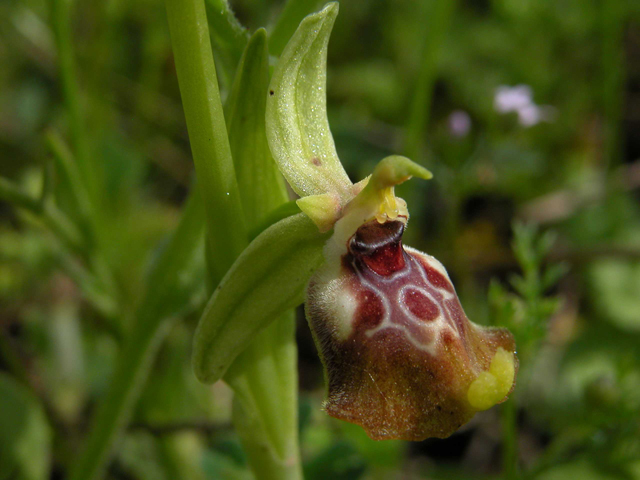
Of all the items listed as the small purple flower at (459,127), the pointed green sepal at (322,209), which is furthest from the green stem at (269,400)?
the small purple flower at (459,127)

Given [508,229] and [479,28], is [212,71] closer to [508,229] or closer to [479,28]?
[508,229]

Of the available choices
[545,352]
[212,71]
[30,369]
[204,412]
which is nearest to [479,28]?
[545,352]

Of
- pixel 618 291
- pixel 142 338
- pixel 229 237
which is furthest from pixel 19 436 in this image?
pixel 618 291

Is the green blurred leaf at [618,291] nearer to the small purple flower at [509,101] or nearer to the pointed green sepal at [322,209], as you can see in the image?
the small purple flower at [509,101]

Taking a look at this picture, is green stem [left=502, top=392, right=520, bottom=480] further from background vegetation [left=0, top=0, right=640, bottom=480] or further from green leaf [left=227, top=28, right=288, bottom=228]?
green leaf [left=227, top=28, right=288, bottom=228]

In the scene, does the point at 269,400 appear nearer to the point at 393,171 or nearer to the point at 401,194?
the point at 393,171

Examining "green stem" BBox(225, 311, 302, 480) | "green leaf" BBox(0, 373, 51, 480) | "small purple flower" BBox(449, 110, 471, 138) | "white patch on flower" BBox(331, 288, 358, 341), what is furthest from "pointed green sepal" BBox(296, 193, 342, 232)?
"small purple flower" BBox(449, 110, 471, 138)
